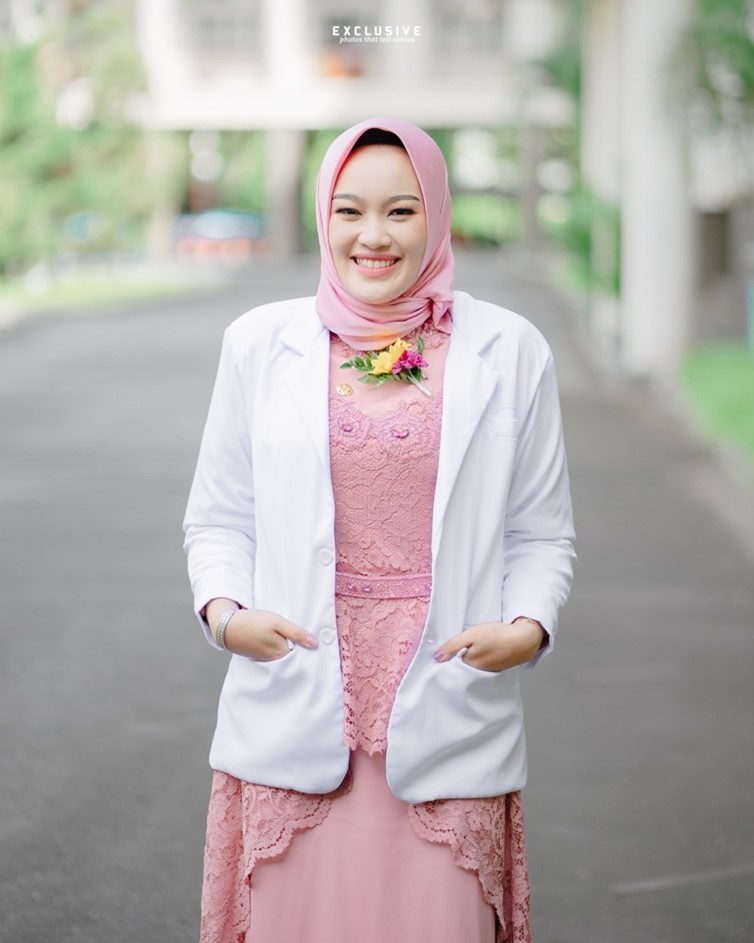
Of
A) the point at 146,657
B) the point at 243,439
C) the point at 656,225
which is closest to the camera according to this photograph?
the point at 243,439

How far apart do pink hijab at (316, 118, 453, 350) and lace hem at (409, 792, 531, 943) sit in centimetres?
76

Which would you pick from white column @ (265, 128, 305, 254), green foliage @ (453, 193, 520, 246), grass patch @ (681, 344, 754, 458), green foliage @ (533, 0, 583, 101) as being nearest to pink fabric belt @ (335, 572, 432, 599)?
grass patch @ (681, 344, 754, 458)

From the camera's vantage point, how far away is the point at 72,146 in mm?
35906

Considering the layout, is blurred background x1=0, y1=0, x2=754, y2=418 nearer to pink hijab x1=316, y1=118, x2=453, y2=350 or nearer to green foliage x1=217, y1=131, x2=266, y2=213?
green foliage x1=217, y1=131, x2=266, y2=213

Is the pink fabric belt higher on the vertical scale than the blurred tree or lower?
lower

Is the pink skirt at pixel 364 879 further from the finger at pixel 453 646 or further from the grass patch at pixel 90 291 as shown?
the grass patch at pixel 90 291

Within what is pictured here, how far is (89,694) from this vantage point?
696cm

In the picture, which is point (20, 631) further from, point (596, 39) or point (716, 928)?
point (596, 39)

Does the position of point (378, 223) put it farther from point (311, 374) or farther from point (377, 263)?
point (311, 374)

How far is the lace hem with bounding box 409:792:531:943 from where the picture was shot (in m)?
2.95

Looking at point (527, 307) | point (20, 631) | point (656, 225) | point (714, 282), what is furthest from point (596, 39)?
point (20, 631)

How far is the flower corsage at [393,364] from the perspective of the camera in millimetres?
2938

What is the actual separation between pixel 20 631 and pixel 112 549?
2105 mm

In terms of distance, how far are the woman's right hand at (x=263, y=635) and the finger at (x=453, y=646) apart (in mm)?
198
